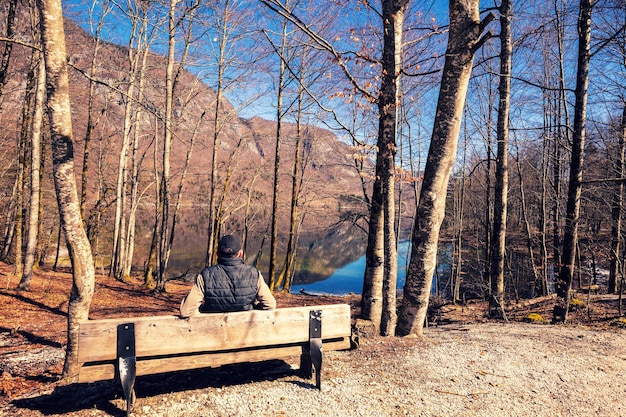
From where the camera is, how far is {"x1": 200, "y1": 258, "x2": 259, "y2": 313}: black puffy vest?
3.51 meters

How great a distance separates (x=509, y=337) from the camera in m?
5.67

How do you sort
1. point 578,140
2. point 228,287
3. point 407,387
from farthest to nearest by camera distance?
1. point 578,140
2. point 407,387
3. point 228,287

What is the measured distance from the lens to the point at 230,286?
3.55 metres

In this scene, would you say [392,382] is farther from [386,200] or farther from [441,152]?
[441,152]

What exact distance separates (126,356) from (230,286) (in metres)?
1.08

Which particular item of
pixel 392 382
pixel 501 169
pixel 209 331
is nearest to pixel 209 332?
pixel 209 331

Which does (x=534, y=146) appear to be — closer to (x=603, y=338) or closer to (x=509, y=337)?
(x=603, y=338)

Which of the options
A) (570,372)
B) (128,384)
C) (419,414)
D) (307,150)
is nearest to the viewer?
(128,384)

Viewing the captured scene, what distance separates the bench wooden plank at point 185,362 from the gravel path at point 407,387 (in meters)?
0.44

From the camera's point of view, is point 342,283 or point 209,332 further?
point 342,283

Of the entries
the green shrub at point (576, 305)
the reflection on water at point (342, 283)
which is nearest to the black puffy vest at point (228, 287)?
the green shrub at point (576, 305)

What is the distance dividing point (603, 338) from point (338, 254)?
40203mm

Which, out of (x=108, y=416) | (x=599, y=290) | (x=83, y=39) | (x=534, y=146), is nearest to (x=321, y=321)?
(x=108, y=416)

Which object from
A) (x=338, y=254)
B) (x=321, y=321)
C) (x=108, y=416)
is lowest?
(x=338, y=254)
